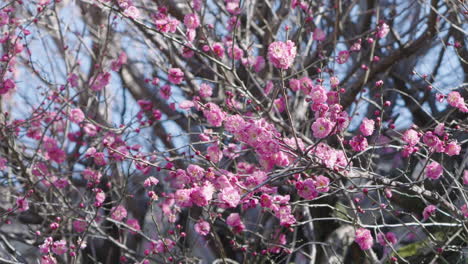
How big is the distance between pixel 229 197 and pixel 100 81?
2.91 meters

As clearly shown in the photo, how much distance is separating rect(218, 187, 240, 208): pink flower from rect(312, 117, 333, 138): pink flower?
1.76ft

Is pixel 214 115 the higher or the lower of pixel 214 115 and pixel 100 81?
the lower

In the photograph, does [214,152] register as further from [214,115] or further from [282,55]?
[282,55]

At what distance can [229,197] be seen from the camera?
9.93 ft

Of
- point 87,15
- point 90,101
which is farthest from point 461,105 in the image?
point 87,15

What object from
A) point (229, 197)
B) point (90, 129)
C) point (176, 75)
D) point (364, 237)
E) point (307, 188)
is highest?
point (90, 129)

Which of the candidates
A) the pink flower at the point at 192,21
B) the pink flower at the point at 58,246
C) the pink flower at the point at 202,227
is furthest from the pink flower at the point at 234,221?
the pink flower at the point at 192,21

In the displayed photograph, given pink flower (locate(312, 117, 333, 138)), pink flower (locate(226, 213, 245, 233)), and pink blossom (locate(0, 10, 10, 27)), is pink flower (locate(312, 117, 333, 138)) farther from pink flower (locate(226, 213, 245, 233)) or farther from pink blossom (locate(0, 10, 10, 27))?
pink blossom (locate(0, 10, 10, 27))

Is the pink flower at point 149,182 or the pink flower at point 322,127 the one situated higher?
the pink flower at point 149,182

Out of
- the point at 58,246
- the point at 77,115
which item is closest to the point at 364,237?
the point at 58,246

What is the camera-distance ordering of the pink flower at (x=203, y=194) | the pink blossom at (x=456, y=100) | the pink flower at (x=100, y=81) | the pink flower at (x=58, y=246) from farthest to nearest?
the pink flower at (x=100, y=81), the pink flower at (x=58, y=246), the pink blossom at (x=456, y=100), the pink flower at (x=203, y=194)

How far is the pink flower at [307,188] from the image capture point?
3.37 metres

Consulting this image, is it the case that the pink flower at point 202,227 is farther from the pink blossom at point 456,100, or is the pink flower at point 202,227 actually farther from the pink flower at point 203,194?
the pink blossom at point 456,100

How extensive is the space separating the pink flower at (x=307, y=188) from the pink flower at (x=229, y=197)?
1.55 feet
